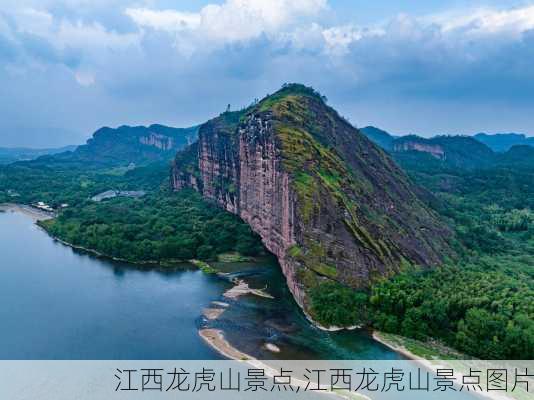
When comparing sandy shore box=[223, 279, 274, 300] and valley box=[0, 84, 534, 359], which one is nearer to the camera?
valley box=[0, 84, 534, 359]

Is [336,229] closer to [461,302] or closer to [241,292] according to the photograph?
[241,292]

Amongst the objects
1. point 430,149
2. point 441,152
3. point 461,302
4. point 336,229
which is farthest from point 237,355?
point 441,152

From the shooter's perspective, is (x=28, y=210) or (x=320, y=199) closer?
(x=320, y=199)

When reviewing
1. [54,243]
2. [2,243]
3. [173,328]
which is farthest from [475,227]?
[2,243]

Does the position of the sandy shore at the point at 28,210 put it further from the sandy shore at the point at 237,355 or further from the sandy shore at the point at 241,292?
the sandy shore at the point at 237,355

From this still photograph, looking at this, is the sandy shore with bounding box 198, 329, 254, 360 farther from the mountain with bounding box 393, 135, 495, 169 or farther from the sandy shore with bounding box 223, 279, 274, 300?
the mountain with bounding box 393, 135, 495, 169

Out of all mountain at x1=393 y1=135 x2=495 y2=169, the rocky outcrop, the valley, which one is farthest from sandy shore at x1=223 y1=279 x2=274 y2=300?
the rocky outcrop
